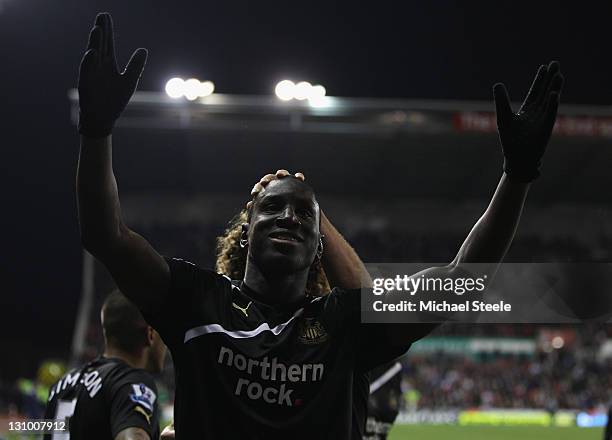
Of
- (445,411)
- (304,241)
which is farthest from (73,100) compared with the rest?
(304,241)

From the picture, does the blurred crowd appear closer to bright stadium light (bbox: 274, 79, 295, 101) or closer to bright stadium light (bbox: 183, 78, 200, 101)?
bright stadium light (bbox: 274, 79, 295, 101)

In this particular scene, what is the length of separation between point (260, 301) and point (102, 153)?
70 centimetres

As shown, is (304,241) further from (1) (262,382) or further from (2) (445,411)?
(2) (445,411)

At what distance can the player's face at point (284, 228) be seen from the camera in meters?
2.37

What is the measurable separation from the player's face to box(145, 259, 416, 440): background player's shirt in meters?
0.15

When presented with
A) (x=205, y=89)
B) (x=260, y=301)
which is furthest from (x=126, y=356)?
(x=205, y=89)

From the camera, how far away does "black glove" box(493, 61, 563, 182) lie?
7.39 ft

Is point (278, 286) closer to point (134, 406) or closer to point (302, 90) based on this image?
point (134, 406)

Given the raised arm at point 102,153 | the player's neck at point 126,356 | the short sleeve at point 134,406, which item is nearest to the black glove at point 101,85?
the raised arm at point 102,153

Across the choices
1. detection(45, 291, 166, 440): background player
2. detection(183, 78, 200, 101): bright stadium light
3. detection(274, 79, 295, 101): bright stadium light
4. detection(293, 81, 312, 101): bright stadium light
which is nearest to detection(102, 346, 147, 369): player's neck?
detection(45, 291, 166, 440): background player

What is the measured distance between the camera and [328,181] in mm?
29812

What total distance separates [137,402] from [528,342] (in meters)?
27.0

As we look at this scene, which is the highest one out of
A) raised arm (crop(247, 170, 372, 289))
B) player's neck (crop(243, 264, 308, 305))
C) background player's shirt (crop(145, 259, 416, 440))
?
raised arm (crop(247, 170, 372, 289))

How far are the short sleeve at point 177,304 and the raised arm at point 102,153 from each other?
0.59 feet
